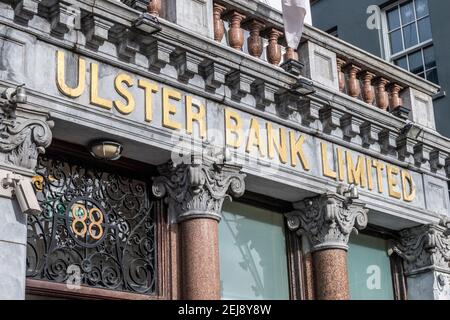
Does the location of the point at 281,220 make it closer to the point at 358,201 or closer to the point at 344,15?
the point at 358,201

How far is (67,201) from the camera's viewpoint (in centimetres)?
1146

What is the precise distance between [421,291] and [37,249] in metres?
7.13

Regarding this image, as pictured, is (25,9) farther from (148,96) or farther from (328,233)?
(328,233)

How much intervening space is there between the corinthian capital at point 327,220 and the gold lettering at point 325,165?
0.34 m

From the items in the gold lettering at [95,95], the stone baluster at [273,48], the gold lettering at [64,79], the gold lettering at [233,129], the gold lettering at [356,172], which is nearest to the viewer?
the gold lettering at [64,79]

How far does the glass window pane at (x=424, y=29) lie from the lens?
21750 mm

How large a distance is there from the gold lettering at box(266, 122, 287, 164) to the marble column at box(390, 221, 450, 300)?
355cm

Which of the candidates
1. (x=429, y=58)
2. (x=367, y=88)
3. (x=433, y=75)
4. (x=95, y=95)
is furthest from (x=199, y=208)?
(x=429, y=58)

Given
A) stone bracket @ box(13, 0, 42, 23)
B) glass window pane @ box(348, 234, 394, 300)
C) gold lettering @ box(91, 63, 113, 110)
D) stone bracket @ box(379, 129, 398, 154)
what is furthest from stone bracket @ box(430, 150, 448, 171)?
stone bracket @ box(13, 0, 42, 23)

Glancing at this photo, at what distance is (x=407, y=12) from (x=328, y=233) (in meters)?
10.4

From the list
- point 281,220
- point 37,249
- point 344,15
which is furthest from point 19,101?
point 344,15

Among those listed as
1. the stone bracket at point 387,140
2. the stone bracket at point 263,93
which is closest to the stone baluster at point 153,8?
the stone bracket at point 263,93

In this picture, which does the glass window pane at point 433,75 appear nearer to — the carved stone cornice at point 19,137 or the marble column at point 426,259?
the marble column at point 426,259

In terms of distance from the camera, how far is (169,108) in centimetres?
1195
